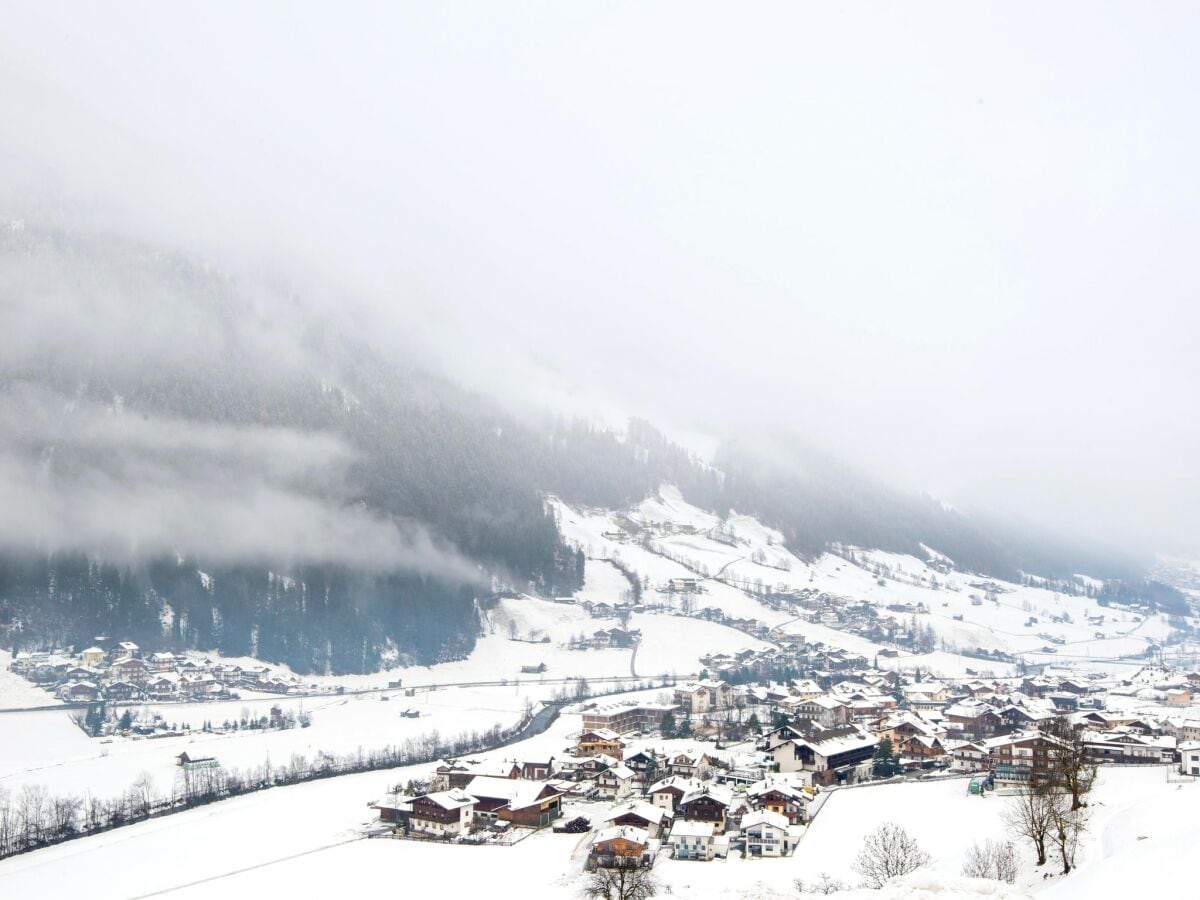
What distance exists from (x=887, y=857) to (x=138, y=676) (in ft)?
193

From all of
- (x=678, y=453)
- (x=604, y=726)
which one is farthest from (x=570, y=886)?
(x=678, y=453)

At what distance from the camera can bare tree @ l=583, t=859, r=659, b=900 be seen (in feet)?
72.0

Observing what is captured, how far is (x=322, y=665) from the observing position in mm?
76000

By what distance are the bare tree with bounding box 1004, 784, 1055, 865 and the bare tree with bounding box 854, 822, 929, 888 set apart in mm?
2721

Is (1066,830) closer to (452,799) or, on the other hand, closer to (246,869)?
(452,799)

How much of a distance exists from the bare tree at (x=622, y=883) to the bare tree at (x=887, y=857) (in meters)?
5.56

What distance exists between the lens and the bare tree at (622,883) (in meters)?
22.0

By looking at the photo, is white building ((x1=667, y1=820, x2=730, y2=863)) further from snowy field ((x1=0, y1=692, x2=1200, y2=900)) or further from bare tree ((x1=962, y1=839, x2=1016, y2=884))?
bare tree ((x1=962, y1=839, x2=1016, y2=884))

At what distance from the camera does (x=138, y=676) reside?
63969 mm

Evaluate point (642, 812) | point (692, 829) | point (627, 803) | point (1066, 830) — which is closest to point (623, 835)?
point (692, 829)

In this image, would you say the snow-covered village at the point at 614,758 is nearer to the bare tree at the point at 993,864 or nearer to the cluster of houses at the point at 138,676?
the bare tree at the point at 993,864

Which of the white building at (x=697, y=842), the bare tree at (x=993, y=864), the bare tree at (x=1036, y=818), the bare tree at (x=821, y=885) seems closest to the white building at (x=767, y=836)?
the white building at (x=697, y=842)

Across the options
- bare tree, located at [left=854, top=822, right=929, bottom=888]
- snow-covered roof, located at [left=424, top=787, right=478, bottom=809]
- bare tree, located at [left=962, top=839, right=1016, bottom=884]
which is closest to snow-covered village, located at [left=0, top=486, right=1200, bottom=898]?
bare tree, located at [left=962, top=839, right=1016, bottom=884]

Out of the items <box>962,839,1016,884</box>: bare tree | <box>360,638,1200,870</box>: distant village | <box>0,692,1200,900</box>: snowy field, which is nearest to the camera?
<box>962,839,1016,884</box>: bare tree
